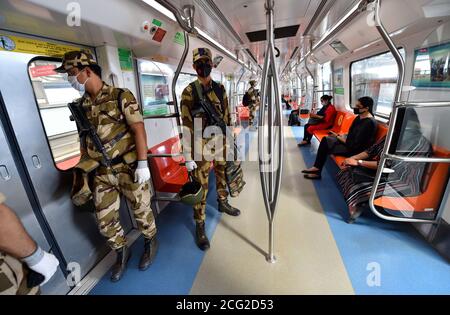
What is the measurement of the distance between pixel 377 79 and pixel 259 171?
385 centimetres

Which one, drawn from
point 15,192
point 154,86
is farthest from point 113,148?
point 154,86

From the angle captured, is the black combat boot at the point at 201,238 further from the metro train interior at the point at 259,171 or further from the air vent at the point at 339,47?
the air vent at the point at 339,47

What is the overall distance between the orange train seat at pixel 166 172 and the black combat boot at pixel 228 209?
0.62 metres

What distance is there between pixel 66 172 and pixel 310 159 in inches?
183

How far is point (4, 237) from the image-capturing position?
0.92 meters

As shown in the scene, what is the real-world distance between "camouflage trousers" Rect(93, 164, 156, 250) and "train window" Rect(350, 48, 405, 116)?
13.4 feet

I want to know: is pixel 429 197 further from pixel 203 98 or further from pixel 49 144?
pixel 49 144

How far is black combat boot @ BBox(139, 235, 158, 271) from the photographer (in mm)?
2043

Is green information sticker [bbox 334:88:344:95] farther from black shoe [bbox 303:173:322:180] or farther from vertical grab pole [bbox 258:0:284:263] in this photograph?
vertical grab pole [bbox 258:0:284:263]

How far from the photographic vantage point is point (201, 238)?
2.32 metres

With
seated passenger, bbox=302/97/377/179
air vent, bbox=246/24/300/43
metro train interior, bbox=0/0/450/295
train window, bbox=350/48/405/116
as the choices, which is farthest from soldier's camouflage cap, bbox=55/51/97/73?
train window, bbox=350/48/405/116

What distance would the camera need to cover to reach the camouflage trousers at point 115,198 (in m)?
1.84

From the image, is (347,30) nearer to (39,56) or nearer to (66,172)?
(39,56)

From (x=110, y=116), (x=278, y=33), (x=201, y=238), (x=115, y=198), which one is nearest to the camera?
(x=110, y=116)
